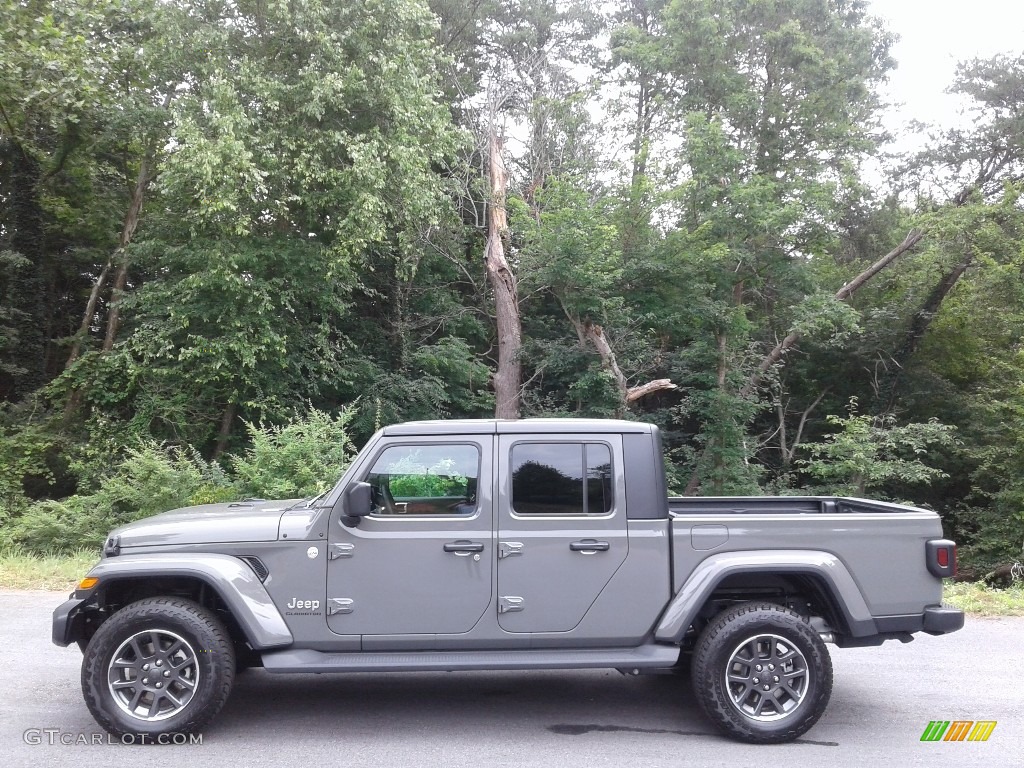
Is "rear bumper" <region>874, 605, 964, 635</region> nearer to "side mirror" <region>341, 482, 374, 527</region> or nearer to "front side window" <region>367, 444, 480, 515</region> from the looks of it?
"front side window" <region>367, 444, 480, 515</region>

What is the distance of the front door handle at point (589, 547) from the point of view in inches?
193

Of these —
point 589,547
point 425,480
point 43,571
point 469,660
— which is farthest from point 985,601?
point 43,571

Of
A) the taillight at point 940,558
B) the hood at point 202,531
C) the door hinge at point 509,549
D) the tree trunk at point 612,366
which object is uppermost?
the tree trunk at point 612,366

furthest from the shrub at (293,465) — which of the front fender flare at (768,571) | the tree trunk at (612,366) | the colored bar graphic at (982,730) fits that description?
the colored bar graphic at (982,730)

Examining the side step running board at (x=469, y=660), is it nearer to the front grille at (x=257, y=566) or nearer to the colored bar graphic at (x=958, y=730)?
the front grille at (x=257, y=566)

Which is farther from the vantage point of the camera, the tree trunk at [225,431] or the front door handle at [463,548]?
the tree trunk at [225,431]

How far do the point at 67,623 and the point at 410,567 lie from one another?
2028mm

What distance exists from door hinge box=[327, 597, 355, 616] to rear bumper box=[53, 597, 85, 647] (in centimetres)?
148

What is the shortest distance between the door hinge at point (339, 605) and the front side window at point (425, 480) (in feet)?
1.90

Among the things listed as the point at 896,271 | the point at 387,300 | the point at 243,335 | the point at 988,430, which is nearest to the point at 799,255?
the point at 896,271

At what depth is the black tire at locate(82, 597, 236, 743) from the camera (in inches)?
183

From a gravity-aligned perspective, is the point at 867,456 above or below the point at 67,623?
above

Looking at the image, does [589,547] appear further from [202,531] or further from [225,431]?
[225,431]

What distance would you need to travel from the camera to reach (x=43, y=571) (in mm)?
9375
